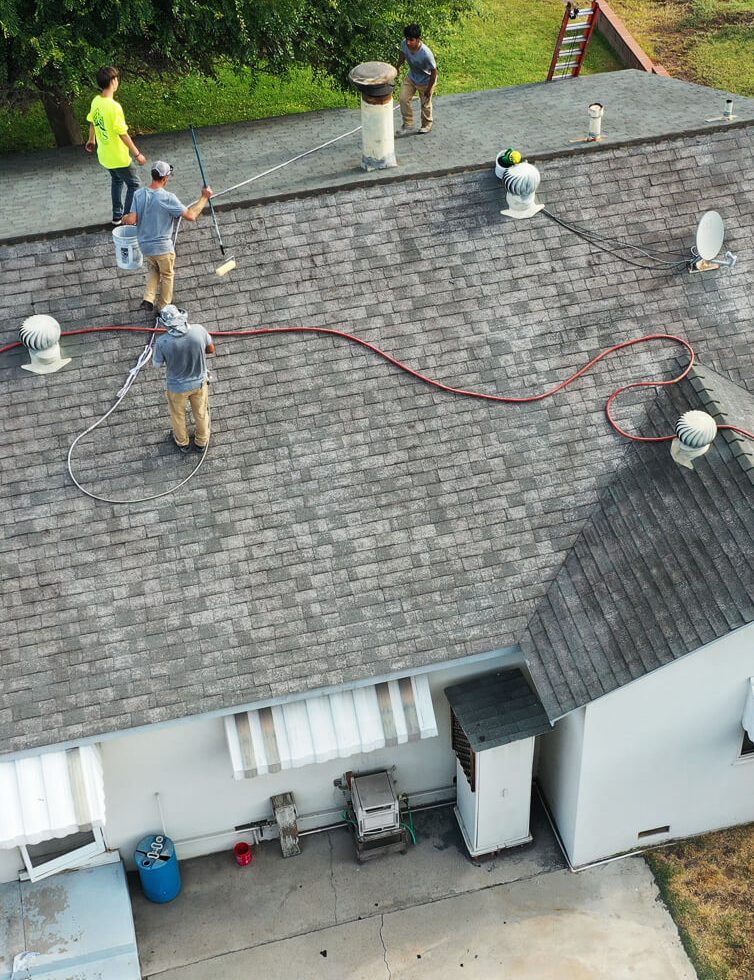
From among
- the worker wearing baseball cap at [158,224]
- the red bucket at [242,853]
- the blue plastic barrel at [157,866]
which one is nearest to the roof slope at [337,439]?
the worker wearing baseball cap at [158,224]

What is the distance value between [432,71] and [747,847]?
15947 mm

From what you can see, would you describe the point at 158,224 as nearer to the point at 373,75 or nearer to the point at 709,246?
the point at 373,75

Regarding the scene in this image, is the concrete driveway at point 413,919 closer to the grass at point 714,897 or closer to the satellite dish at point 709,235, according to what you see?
the grass at point 714,897

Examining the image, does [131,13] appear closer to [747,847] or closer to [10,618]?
[10,618]

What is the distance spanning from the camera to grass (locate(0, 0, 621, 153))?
35906 mm

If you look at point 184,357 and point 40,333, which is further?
point 40,333

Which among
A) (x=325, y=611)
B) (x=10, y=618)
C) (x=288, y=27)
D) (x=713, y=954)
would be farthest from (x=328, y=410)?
(x=288, y=27)

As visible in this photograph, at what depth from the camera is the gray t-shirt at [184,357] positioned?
16969 millimetres

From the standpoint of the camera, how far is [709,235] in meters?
19.7

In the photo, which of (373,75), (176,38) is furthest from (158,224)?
(176,38)

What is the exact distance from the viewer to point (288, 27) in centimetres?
2681

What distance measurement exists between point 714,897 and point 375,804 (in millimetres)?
5779

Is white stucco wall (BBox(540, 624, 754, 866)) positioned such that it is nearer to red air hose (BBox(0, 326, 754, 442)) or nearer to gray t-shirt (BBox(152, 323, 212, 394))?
red air hose (BBox(0, 326, 754, 442))

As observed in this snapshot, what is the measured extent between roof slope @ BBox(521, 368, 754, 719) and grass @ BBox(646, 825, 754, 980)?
182 inches
